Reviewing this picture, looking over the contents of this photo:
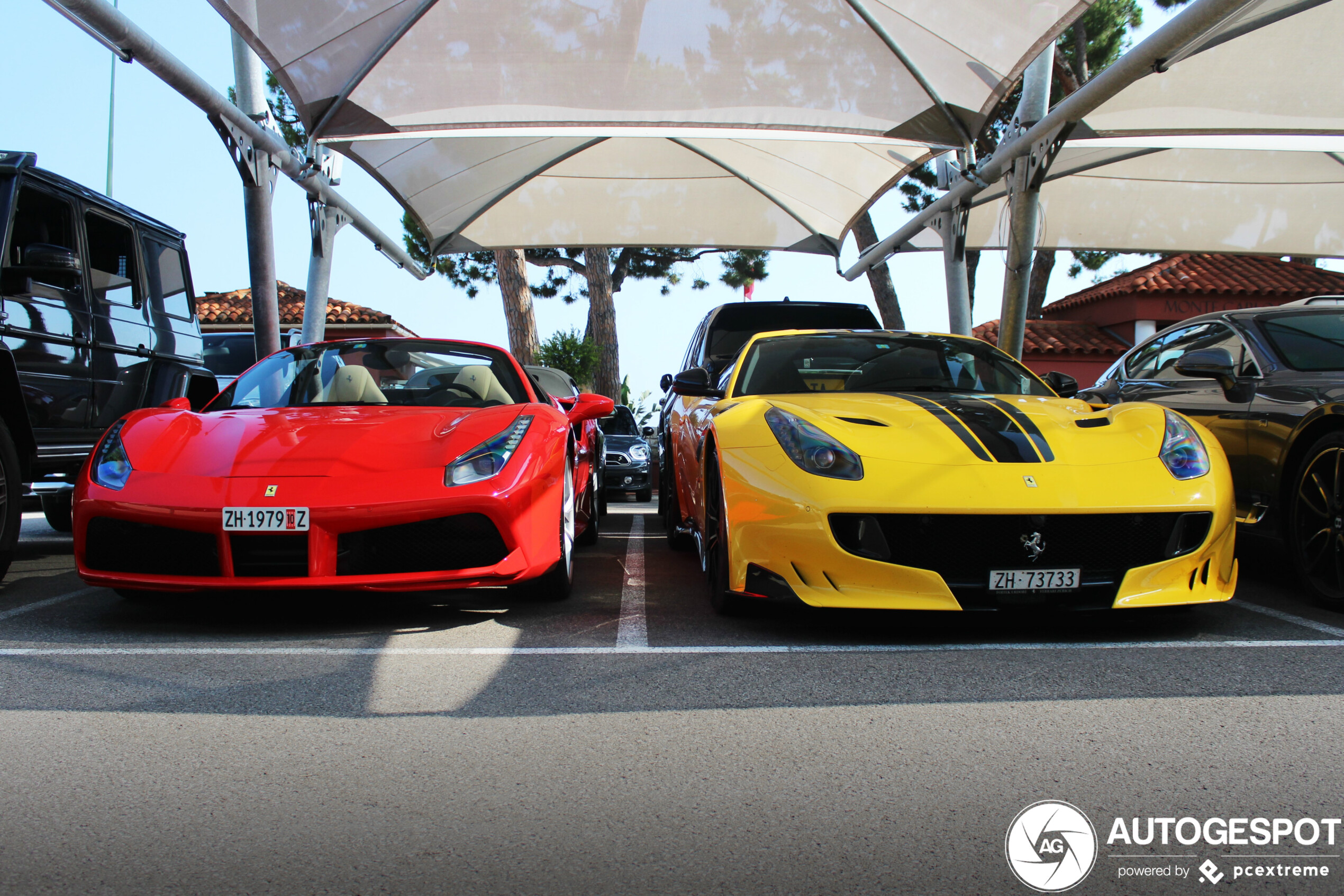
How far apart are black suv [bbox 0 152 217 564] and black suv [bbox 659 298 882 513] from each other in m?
3.91

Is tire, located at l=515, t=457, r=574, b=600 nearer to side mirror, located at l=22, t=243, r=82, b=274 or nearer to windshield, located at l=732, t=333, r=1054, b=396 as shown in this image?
windshield, located at l=732, t=333, r=1054, b=396

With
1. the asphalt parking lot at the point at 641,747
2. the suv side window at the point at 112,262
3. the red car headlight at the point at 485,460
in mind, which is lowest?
the asphalt parking lot at the point at 641,747

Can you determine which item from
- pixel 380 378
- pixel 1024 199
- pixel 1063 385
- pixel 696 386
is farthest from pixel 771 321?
pixel 380 378

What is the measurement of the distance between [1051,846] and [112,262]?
20.2 ft

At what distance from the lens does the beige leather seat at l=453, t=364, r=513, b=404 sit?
5125 millimetres

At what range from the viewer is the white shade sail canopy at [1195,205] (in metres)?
12.9

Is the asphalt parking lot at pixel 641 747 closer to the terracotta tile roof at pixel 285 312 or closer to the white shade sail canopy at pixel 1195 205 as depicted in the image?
the white shade sail canopy at pixel 1195 205

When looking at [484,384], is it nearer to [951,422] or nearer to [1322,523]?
[951,422]

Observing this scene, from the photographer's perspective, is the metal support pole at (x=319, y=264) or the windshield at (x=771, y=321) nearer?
the windshield at (x=771, y=321)

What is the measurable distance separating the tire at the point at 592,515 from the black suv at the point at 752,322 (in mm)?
1666

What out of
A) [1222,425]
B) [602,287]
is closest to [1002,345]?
[1222,425]

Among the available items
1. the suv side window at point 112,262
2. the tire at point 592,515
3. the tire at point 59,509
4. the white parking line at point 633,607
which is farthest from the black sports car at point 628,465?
the suv side window at point 112,262

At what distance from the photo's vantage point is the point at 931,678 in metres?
3.09

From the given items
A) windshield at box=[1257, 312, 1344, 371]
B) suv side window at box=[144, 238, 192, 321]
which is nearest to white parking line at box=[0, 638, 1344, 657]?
windshield at box=[1257, 312, 1344, 371]
